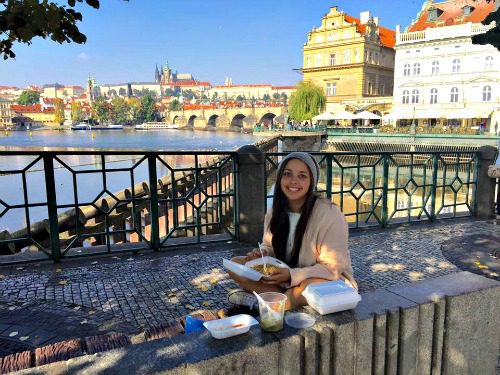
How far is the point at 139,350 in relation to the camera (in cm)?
152

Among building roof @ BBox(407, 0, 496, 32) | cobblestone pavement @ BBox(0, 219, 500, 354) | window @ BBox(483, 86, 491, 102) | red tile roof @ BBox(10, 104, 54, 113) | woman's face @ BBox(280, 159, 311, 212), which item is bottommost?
cobblestone pavement @ BBox(0, 219, 500, 354)

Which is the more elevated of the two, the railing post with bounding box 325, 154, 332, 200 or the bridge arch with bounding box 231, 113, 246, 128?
the bridge arch with bounding box 231, 113, 246, 128

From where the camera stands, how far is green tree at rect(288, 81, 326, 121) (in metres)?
50.6

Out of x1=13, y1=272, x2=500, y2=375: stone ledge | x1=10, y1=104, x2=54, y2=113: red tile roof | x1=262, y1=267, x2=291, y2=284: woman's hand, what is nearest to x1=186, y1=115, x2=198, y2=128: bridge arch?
x1=10, y1=104, x2=54, y2=113: red tile roof

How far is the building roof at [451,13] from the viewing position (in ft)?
139

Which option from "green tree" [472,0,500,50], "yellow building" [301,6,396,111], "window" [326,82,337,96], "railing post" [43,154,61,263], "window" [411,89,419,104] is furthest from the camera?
"window" [326,82,337,96]

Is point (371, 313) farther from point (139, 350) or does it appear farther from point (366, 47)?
point (366, 47)

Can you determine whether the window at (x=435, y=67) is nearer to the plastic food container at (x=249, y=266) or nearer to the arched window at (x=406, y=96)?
the arched window at (x=406, y=96)

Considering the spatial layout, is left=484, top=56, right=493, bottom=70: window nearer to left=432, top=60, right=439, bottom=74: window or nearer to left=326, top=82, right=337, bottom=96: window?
left=432, top=60, right=439, bottom=74: window

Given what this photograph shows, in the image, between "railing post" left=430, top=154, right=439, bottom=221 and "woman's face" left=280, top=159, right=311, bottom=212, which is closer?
"woman's face" left=280, top=159, right=311, bottom=212

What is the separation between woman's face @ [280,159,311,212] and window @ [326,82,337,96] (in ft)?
188

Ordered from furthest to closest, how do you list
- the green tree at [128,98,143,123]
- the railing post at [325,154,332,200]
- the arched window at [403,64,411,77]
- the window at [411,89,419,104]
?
the green tree at [128,98,143,123], the window at [411,89,419,104], the arched window at [403,64,411,77], the railing post at [325,154,332,200]

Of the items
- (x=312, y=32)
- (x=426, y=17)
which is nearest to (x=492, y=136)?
(x=426, y=17)

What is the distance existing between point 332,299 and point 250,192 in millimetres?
4084
